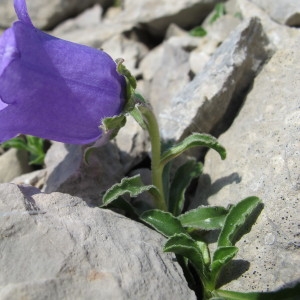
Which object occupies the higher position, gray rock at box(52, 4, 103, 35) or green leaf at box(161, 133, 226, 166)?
green leaf at box(161, 133, 226, 166)

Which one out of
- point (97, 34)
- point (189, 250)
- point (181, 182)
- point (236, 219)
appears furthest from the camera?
point (97, 34)

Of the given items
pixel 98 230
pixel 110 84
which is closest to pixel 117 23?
pixel 110 84

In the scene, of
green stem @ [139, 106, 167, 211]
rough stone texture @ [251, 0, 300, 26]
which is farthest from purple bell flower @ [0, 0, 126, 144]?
rough stone texture @ [251, 0, 300, 26]

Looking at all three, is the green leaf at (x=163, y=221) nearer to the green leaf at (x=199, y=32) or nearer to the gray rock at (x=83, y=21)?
the green leaf at (x=199, y=32)

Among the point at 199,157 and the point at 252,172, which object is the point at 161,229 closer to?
the point at 252,172

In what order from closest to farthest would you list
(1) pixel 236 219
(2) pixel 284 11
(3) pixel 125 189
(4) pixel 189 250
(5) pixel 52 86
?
(5) pixel 52 86 < (4) pixel 189 250 < (1) pixel 236 219 < (3) pixel 125 189 < (2) pixel 284 11

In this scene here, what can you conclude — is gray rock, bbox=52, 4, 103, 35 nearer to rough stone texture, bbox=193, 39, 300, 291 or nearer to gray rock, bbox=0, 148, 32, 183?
gray rock, bbox=0, 148, 32, 183

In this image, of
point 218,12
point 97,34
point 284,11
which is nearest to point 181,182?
point 284,11

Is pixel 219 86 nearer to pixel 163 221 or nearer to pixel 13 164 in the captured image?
pixel 163 221
